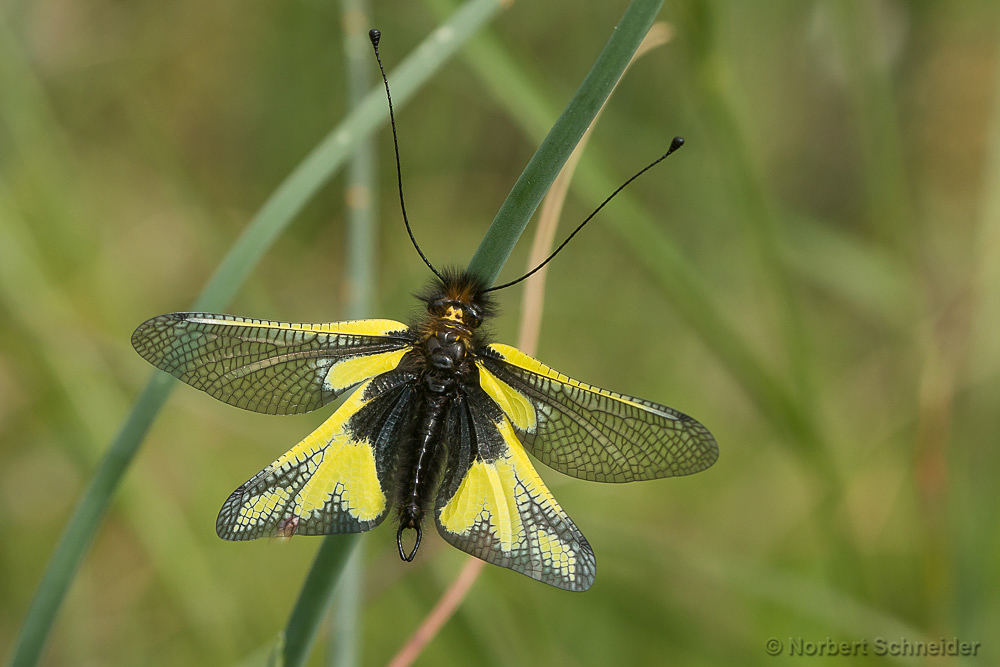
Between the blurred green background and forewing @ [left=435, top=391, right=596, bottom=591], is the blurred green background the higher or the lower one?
the higher one

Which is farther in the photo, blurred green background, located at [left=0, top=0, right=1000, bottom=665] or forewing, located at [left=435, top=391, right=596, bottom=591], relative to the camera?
blurred green background, located at [left=0, top=0, right=1000, bottom=665]

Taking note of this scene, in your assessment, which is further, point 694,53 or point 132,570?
point 132,570

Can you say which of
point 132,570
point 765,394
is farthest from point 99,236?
point 765,394

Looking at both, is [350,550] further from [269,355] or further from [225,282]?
[225,282]

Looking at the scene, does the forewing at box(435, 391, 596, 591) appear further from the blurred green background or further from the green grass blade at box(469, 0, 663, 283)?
the blurred green background

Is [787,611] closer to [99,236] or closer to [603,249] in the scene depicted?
[603,249]

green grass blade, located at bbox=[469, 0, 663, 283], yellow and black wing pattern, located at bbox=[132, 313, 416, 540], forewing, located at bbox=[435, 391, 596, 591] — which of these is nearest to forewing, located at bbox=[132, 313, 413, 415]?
yellow and black wing pattern, located at bbox=[132, 313, 416, 540]

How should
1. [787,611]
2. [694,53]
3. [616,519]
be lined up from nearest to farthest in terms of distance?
[694,53] → [787,611] → [616,519]
